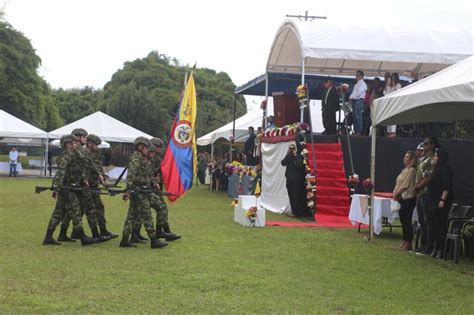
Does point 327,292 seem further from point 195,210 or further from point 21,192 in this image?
point 21,192

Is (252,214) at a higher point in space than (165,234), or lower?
higher

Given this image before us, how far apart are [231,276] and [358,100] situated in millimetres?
11338

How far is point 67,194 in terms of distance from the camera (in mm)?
10461

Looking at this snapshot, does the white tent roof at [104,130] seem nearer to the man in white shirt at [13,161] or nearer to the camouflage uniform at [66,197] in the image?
the man in white shirt at [13,161]

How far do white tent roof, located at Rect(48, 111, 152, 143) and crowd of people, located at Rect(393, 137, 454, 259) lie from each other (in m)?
23.7

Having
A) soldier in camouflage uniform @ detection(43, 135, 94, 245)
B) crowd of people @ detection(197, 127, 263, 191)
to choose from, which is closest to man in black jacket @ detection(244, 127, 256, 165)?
crowd of people @ detection(197, 127, 263, 191)

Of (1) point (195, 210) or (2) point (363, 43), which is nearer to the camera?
(1) point (195, 210)

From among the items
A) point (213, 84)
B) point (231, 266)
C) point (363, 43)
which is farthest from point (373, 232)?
point (213, 84)

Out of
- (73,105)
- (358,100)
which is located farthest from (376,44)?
(73,105)

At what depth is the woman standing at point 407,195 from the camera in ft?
35.3

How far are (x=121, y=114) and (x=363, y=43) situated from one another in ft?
155

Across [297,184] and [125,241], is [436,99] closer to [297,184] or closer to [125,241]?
[125,241]

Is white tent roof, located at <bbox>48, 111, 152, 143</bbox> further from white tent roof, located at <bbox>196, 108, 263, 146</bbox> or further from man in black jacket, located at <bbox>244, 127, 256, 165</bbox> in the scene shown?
man in black jacket, located at <bbox>244, 127, 256, 165</bbox>

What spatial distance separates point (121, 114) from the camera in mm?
64125
